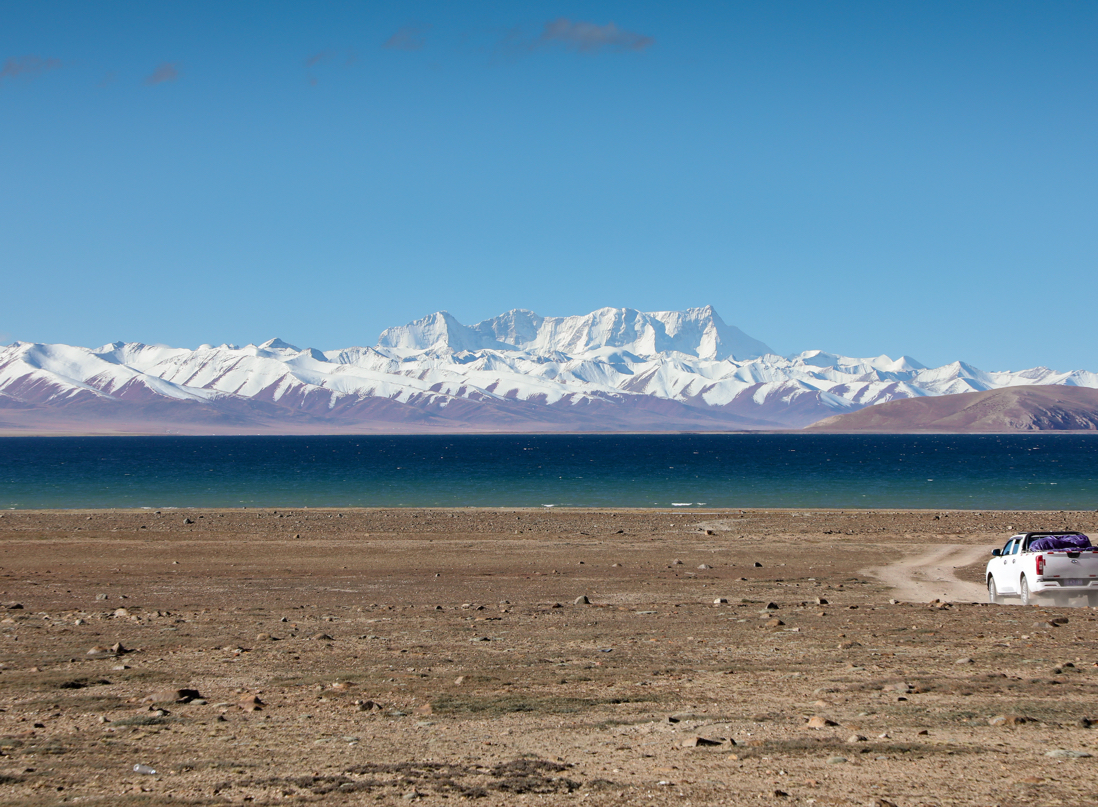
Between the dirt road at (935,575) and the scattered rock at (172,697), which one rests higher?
the scattered rock at (172,697)

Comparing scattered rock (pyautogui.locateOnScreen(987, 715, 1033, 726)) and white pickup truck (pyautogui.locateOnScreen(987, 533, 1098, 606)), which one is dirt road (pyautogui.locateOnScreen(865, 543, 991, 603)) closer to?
white pickup truck (pyautogui.locateOnScreen(987, 533, 1098, 606))

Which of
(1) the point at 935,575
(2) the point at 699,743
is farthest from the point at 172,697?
(1) the point at 935,575

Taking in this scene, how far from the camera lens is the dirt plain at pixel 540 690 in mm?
8312

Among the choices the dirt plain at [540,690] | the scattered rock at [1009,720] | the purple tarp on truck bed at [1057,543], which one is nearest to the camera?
the dirt plain at [540,690]

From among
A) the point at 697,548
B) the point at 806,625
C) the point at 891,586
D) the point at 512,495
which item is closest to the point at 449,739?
the point at 806,625

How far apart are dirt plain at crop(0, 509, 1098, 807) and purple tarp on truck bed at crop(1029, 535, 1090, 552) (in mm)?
1765

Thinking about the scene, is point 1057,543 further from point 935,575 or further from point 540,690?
point 540,690

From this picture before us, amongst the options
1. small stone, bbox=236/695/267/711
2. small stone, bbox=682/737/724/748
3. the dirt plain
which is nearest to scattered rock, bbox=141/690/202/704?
the dirt plain

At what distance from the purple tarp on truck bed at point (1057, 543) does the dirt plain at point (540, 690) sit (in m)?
1.77

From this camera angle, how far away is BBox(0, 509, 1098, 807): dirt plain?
27.3 ft

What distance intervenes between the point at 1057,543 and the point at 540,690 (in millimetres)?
14626

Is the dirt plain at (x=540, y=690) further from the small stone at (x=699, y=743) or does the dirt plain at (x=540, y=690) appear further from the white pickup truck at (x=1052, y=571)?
the white pickup truck at (x=1052, y=571)

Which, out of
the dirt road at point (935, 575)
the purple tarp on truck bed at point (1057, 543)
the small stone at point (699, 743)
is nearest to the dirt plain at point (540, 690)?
the small stone at point (699, 743)

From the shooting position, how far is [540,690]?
39.4 ft
